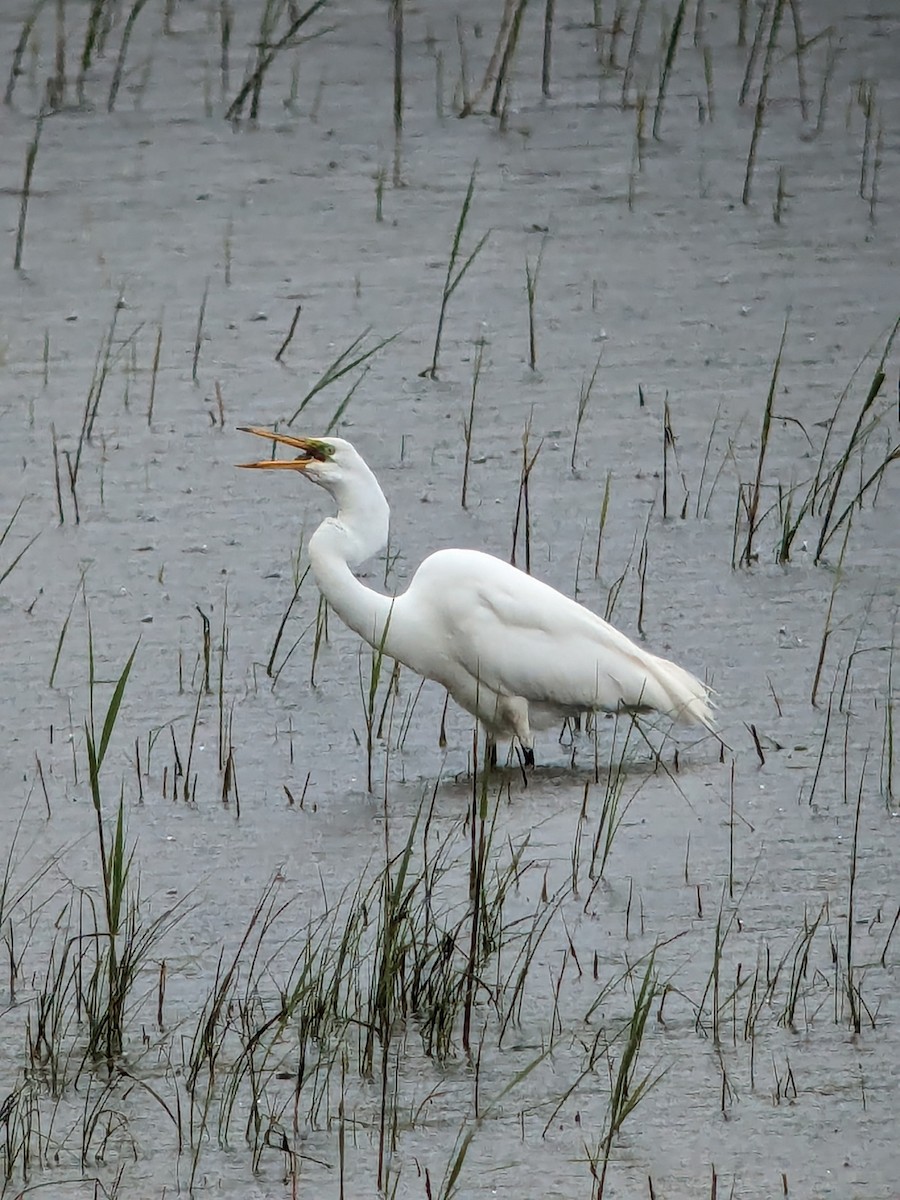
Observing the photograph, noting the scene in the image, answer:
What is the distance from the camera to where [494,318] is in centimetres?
664

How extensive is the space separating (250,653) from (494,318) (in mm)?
2096

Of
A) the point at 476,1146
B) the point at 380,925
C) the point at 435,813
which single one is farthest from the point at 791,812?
the point at 476,1146

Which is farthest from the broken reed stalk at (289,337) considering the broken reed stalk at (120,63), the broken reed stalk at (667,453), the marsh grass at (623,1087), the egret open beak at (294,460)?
the marsh grass at (623,1087)

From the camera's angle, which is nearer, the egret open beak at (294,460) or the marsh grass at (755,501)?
the egret open beak at (294,460)

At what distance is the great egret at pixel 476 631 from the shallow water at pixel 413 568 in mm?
130

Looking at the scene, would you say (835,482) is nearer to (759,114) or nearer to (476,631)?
(476,631)

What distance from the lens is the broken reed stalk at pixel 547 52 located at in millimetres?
8430

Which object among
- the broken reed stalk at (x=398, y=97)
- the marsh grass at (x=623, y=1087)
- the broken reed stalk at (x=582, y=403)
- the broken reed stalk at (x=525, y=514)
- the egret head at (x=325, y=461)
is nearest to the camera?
the marsh grass at (x=623, y=1087)

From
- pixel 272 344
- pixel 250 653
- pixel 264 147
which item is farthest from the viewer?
pixel 264 147

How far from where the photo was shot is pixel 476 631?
14.7 ft

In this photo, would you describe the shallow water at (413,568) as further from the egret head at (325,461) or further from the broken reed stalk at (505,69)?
the egret head at (325,461)

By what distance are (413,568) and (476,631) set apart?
867 mm

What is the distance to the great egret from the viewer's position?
4.45 meters

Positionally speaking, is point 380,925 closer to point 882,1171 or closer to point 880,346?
point 882,1171
